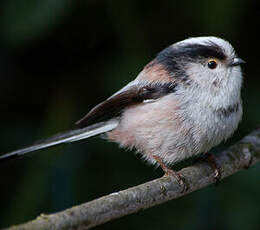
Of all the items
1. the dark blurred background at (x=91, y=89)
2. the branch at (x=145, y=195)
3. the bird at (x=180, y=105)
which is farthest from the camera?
the dark blurred background at (x=91, y=89)

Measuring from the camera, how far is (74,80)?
10.9ft

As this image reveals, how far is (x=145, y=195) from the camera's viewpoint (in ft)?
7.22

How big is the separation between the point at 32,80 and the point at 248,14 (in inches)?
61.4

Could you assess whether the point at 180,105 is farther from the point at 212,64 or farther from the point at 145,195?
the point at 145,195

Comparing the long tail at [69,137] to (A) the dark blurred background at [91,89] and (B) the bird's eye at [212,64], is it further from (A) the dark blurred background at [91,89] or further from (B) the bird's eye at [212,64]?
(B) the bird's eye at [212,64]

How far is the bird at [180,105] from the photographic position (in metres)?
2.69

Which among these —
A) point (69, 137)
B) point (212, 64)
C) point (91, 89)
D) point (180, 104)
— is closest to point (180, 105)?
point (180, 104)

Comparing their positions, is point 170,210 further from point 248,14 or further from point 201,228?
point 248,14

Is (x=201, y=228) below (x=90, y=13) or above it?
below

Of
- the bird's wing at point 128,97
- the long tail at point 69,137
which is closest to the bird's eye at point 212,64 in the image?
the bird's wing at point 128,97

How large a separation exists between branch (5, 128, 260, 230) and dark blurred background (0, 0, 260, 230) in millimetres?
232

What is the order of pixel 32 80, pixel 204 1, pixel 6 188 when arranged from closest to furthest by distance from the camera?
pixel 204 1 < pixel 6 188 < pixel 32 80

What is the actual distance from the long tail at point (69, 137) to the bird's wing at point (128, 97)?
0.22ft

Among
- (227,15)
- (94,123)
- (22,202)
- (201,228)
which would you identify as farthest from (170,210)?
(227,15)
